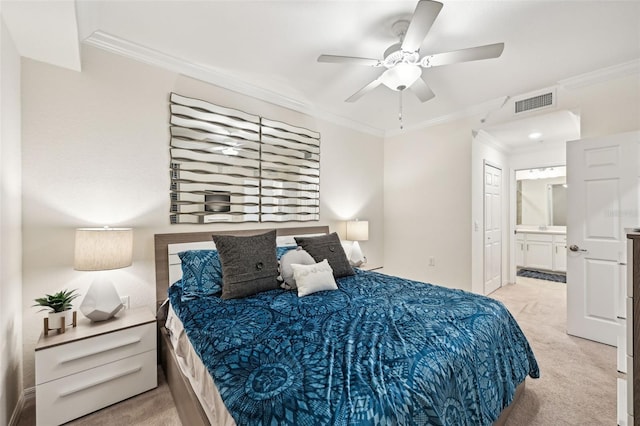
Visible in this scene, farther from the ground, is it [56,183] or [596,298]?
[56,183]

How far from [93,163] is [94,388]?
62.3 inches

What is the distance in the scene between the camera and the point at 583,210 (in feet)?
9.29

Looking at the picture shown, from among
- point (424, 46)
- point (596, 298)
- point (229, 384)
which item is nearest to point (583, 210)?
point (596, 298)

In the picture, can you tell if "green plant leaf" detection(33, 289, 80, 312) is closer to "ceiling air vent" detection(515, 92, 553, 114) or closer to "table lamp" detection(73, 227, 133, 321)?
"table lamp" detection(73, 227, 133, 321)

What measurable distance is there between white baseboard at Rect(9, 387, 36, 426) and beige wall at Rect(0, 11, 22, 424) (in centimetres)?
4

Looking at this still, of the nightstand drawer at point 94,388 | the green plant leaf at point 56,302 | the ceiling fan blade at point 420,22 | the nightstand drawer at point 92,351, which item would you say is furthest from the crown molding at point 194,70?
the nightstand drawer at point 94,388

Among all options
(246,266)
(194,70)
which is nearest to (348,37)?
(194,70)

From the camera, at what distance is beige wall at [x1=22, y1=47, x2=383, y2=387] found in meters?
1.92

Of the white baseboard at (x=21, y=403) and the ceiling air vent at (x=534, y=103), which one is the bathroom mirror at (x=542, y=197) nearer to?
the ceiling air vent at (x=534, y=103)

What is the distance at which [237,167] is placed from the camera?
2.89m

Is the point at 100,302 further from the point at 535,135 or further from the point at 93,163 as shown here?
the point at 535,135

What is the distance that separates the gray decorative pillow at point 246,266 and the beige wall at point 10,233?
3.81ft

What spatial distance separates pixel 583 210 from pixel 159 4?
163 inches

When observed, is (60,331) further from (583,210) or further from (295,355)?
(583,210)
